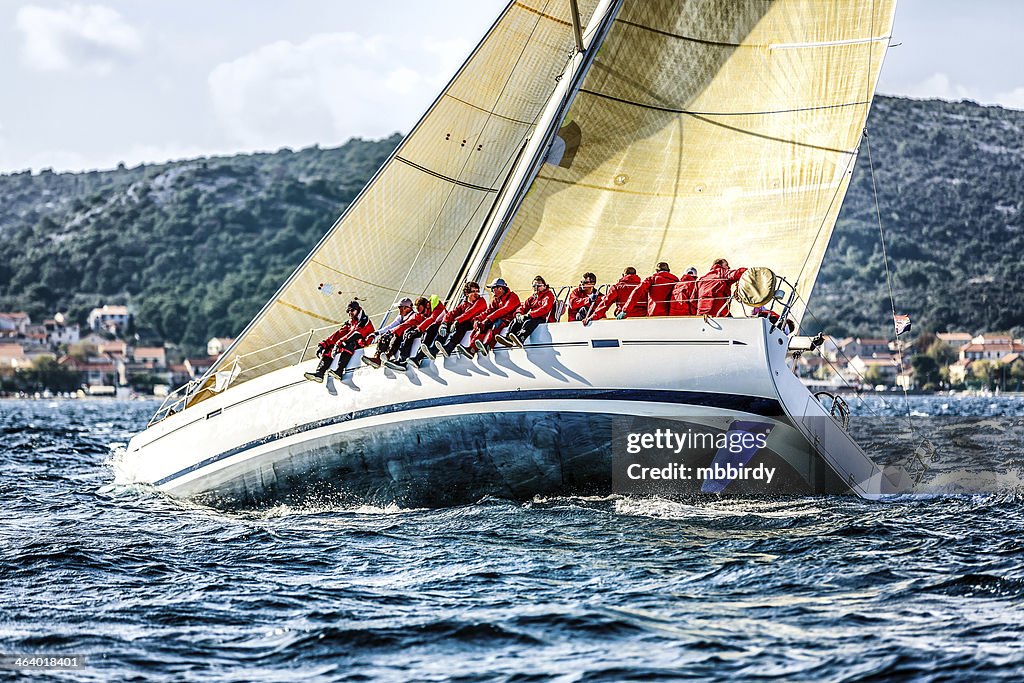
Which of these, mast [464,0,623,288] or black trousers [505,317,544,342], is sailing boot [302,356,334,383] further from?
black trousers [505,317,544,342]

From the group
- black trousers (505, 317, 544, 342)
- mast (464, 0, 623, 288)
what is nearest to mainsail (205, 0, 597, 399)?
mast (464, 0, 623, 288)

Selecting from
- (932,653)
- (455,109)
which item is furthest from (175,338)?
(932,653)

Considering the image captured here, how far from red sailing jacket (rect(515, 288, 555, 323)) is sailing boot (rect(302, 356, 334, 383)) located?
2418mm

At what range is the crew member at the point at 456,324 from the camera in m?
13.4

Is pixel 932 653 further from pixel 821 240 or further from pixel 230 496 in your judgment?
pixel 230 496

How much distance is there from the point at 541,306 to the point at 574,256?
2797 millimetres

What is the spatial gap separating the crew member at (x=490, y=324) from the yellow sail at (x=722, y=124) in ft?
7.56

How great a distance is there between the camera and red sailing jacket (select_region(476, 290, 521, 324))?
13227 millimetres

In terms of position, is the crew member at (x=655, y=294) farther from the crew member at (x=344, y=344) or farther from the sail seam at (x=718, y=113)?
the crew member at (x=344, y=344)

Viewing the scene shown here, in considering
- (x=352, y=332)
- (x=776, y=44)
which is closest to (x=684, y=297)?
(x=352, y=332)

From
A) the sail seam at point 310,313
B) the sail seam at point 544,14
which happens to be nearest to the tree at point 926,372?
the sail seam at point 544,14

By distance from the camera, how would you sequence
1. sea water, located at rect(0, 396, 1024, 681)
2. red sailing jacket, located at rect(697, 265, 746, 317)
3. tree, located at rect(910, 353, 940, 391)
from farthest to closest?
tree, located at rect(910, 353, 940, 391) → red sailing jacket, located at rect(697, 265, 746, 317) → sea water, located at rect(0, 396, 1024, 681)

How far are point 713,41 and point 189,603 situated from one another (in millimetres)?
9240

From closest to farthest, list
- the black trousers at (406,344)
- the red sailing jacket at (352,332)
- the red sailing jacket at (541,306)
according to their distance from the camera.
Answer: the red sailing jacket at (541,306) < the black trousers at (406,344) < the red sailing jacket at (352,332)
